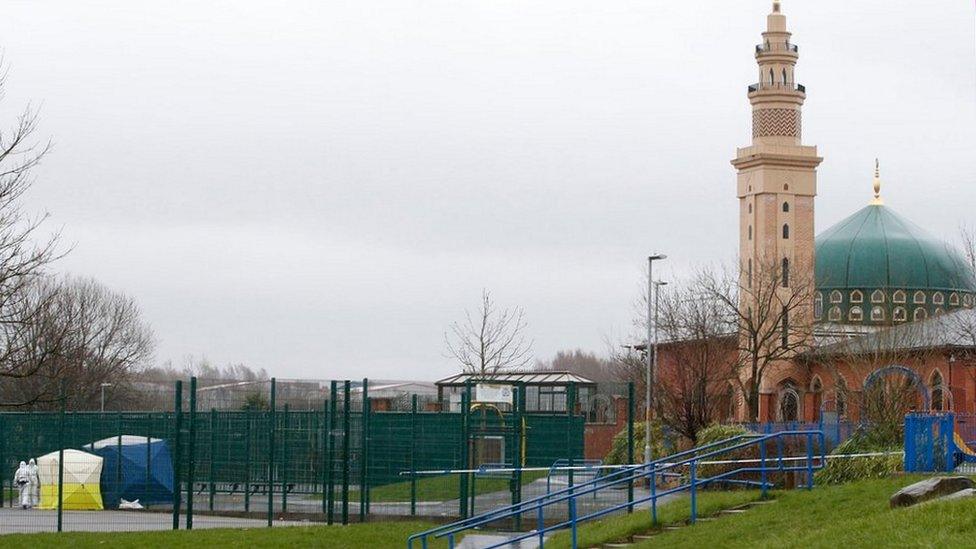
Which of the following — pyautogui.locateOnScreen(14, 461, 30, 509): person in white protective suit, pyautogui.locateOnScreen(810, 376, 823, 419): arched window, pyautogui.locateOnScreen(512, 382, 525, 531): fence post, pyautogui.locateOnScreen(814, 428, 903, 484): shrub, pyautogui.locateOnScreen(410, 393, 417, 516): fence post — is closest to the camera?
pyautogui.locateOnScreen(814, 428, 903, 484): shrub

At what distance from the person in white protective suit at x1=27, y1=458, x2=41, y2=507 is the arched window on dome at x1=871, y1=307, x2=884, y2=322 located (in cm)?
6510

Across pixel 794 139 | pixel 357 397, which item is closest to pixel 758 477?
pixel 357 397

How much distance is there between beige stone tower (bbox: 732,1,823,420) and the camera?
84.9 metres

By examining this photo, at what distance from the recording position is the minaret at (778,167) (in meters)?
84.9

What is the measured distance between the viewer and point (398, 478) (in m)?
29.2

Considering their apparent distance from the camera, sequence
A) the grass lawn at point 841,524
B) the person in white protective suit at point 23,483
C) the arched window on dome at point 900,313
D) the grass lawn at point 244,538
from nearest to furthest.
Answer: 1. the grass lawn at point 841,524
2. the grass lawn at point 244,538
3. the person in white protective suit at point 23,483
4. the arched window on dome at point 900,313

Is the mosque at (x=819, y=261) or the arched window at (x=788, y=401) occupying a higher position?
the mosque at (x=819, y=261)

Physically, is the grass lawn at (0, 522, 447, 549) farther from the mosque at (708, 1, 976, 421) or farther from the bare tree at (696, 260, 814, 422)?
the mosque at (708, 1, 976, 421)

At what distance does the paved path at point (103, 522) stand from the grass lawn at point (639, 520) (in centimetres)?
572

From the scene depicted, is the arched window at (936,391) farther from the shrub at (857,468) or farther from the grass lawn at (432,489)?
the shrub at (857,468)

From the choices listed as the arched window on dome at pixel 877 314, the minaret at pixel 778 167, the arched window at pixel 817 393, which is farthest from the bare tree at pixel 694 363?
the arched window on dome at pixel 877 314

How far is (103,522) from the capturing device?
28219mm

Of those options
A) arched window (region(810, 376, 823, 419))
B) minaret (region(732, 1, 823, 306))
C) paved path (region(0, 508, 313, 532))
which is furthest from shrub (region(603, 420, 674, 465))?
minaret (region(732, 1, 823, 306))

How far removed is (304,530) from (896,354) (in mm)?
36546
